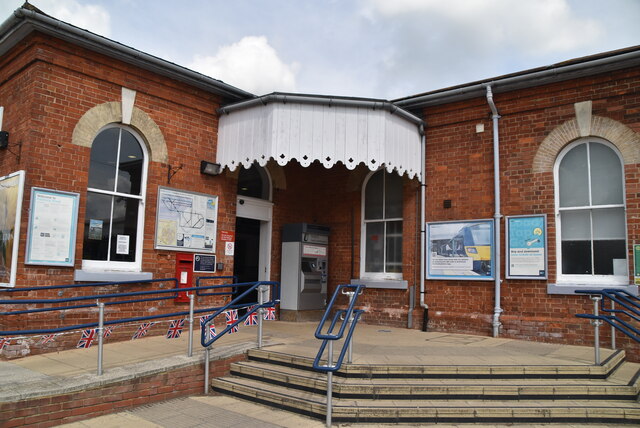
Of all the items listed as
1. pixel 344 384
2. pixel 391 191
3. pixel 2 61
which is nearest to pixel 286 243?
pixel 391 191

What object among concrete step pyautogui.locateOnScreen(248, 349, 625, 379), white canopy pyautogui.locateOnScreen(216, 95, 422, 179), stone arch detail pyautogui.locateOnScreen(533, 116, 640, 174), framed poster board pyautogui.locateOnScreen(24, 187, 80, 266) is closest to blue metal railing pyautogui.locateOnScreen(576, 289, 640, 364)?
concrete step pyautogui.locateOnScreen(248, 349, 625, 379)

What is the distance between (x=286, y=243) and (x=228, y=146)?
99.4 inches

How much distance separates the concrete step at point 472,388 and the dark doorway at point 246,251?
15.9ft

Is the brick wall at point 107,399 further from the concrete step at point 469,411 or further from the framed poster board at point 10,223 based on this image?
the framed poster board at point 10,223

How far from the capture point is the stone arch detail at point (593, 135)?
7.98 meters

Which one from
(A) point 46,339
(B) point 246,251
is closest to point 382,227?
(B) point 246,251

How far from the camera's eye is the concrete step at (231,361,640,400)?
574cm

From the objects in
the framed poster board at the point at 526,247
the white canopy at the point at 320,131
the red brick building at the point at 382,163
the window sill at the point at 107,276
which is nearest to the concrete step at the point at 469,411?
the red brick building at the point at 382,163

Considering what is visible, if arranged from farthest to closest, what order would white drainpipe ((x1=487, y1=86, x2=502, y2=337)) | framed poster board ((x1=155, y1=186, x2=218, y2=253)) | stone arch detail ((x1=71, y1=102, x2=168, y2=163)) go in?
white drainpipe ((x1=487, y1=86, x2=502, y2=337)) < framed poster board ((x1=155, y1=186, x2=218, y2=253)) < stone arch detail ((x1=71, y1=102, x2=168, y2=163))

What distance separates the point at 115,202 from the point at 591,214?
7954mm

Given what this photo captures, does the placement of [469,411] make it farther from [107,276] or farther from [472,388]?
[107,276]

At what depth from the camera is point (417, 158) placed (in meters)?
9.96

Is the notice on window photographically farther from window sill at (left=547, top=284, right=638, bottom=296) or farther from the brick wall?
window sill at (left=547, top=284, right=638, bottom=296)

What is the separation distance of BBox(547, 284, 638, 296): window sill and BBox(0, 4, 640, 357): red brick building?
28mm
